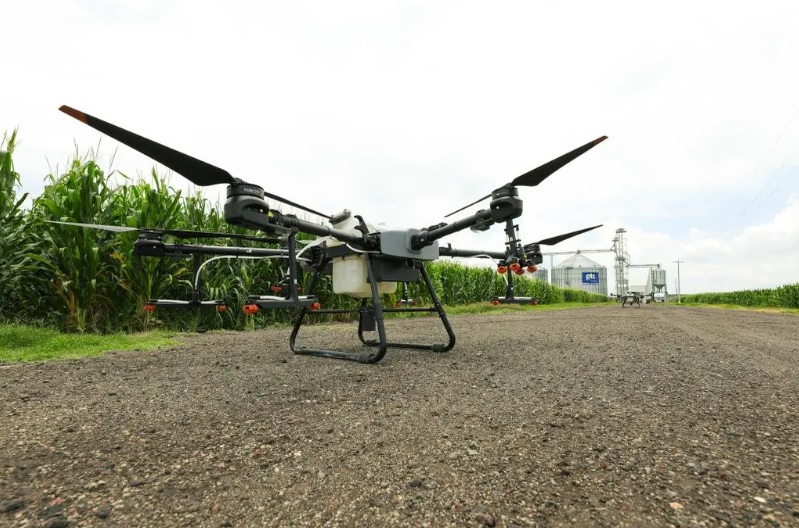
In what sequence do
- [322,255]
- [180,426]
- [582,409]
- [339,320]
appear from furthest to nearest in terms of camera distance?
[339,320] → [322,255] → [582,409] → [180,426]

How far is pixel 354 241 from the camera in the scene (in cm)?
341

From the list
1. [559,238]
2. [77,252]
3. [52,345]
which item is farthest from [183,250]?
[559,238]

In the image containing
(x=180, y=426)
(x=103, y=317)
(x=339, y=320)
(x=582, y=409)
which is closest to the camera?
(x=180, y=426)

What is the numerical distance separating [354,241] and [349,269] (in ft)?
1.20

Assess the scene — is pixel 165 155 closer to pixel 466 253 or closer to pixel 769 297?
pixel 466 253

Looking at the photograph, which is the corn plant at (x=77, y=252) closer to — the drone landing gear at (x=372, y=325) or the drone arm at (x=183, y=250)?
the drone arm at (x=183, y=250)

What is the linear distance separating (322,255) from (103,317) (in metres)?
3.64

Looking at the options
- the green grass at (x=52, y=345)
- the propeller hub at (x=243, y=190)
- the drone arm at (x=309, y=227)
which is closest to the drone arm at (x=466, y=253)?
the drone arm at (x=309, y=227)

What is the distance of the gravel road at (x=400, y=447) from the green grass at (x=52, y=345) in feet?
2.89

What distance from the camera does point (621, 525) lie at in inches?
43.8

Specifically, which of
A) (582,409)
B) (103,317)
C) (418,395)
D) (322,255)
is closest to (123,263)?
(103,317)

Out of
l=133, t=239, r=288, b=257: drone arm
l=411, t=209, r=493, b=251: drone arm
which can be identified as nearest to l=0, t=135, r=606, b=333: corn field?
l=133, t=239, r=288, b=257: drone arm

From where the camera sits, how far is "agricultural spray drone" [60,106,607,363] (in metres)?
2.54

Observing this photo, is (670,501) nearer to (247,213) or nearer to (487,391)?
(487,391)
